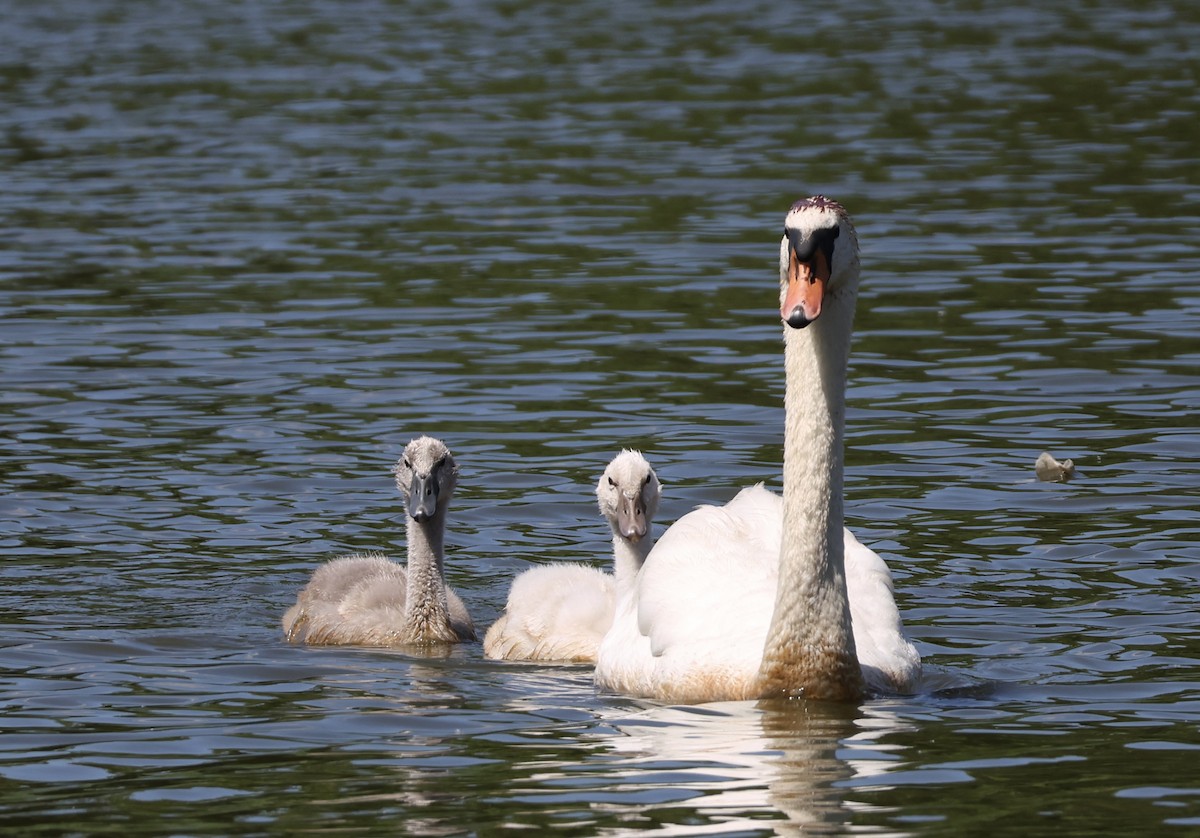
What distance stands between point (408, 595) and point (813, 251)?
3704 millimetres

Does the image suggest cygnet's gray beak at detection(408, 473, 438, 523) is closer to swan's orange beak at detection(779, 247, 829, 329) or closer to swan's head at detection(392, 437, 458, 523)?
swan's head at detection(392, 437, 458, 523)

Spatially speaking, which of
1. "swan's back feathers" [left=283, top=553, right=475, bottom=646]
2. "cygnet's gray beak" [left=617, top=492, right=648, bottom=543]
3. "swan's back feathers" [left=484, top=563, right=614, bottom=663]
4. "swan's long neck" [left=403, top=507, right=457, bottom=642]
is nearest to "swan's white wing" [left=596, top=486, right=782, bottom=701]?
"swan's back feathers" [left=484, top=563, right=614, bottom=663]

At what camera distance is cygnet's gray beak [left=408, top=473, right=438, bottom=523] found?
464 inches

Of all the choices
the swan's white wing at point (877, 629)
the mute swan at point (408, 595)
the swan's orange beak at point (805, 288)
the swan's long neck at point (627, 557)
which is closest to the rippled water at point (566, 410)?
the swan's white wing at point (877, 629)

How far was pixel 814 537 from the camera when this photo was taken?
30.7 ft

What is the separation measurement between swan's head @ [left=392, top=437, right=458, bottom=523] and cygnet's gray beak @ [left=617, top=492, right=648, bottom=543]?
1025 mm

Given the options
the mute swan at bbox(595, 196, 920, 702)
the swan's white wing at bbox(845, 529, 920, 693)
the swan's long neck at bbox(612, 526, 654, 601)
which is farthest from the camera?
the swan's long neck at bbox(612, 526, 654, 601)

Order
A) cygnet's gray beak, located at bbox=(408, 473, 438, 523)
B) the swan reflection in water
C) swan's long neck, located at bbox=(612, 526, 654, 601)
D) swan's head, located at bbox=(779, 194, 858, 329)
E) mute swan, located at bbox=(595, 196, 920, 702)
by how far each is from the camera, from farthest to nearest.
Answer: cygnet's gray beak, located at bbox=(408, 473, 438, 523)
swan's long neck, located at bbox=(612, 526, 654, 601)
mute swan, located at bbox=(595, 196, 920, 702)
swan's head, located at bbox=(779, 194, 858, 329)
the swan reflection in water

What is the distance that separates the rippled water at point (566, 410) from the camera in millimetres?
8633

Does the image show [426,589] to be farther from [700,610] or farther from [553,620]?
[700,610]

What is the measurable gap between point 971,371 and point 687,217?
762cm

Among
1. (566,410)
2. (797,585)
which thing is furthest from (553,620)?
(566,410)

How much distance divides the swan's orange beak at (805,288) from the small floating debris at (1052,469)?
5.05 meters

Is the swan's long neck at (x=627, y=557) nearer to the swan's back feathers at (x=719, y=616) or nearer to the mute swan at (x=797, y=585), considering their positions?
the swan's back feathers at (x=719, y=616)
